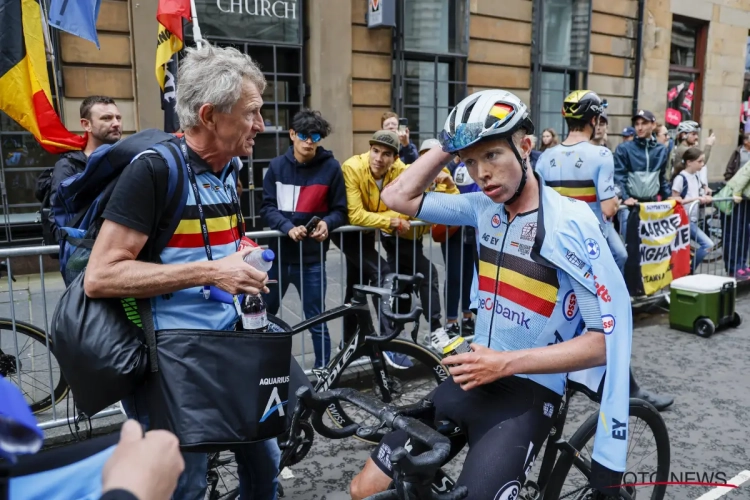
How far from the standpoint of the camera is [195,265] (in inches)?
82.2

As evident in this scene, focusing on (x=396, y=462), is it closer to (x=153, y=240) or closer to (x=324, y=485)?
(x=153, y=240)

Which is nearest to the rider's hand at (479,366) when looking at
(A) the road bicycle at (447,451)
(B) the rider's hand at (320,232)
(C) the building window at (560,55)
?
(A) the road bicycle at (447,451)

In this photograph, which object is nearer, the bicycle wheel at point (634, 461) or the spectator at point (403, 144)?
the bicycle wheel at point (634, 461)

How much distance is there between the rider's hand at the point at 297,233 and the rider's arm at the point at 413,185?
1.95 meters

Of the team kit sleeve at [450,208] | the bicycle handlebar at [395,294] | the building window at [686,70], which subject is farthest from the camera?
the building window at [686,70]

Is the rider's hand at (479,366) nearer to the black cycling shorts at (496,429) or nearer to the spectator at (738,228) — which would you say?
the black cycling shorts at (496,429)

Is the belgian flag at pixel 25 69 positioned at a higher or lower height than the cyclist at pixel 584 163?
higher

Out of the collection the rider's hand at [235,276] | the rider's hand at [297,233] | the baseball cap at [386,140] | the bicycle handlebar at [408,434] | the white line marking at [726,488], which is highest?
the baseball cap at [386,140]

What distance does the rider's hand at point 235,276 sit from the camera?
209 centimetres

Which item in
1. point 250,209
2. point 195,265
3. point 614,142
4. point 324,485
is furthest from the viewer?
point 614,142

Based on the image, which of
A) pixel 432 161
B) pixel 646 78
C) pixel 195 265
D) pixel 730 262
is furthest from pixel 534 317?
pixel 646 78

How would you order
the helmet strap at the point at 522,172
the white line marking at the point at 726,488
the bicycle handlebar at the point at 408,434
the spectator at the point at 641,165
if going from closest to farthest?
the bicycle handlebar at the point at 408,434 < the helmet strap at the point at 522,172 < the white line marking at the point at 726,488 < the spectator at the point at 641,165

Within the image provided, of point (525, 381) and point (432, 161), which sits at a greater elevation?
point (432, 161)

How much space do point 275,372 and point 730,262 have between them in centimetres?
798
